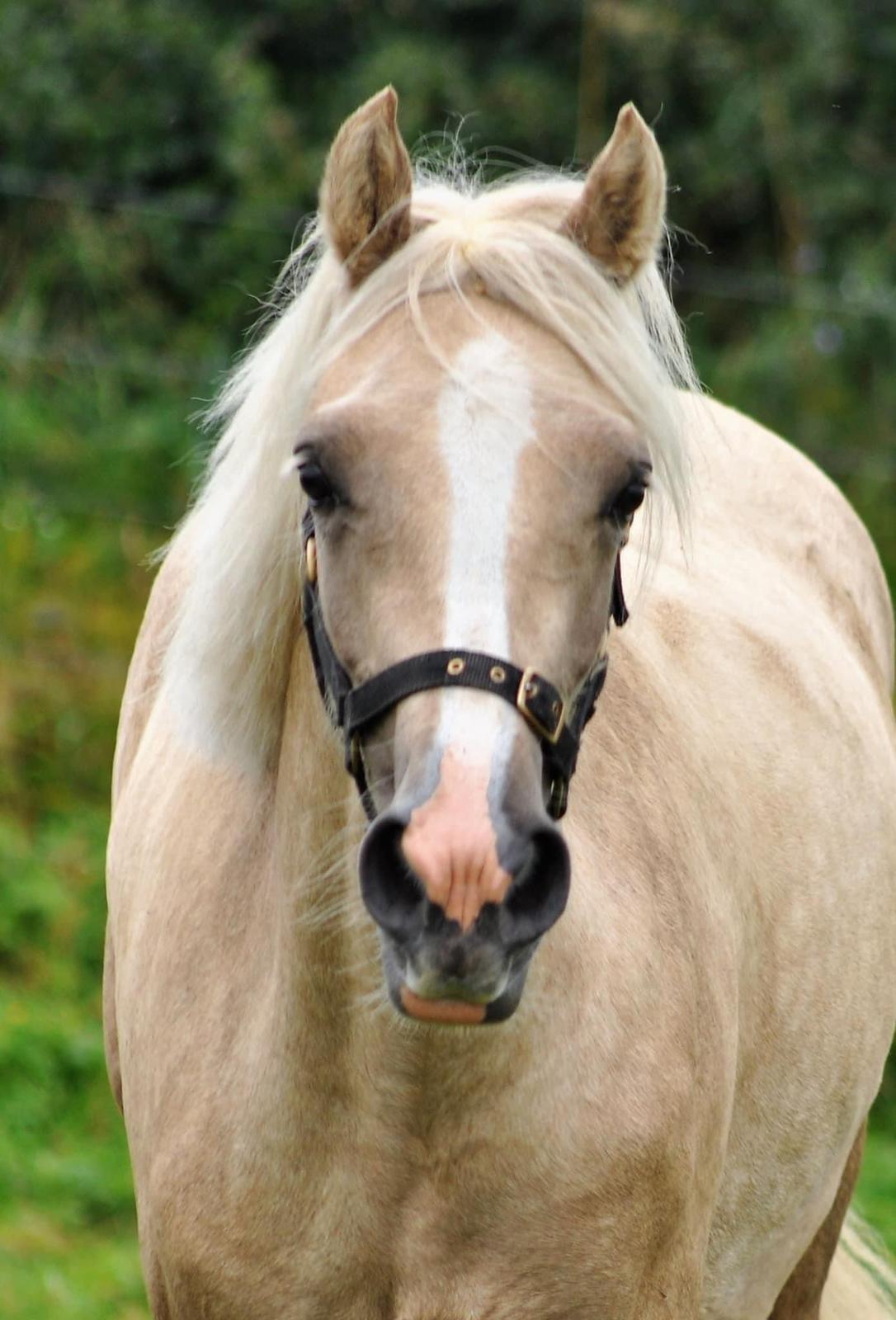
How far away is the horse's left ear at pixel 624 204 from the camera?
253 cm

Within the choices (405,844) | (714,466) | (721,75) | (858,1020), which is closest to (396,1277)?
(405,844)

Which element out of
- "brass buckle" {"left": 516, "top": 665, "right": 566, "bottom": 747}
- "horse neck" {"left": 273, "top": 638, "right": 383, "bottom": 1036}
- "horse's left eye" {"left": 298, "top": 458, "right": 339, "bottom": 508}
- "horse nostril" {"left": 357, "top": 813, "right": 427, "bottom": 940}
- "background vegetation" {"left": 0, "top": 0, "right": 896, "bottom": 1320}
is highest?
"horse's left eye" {"left": 298, "top": 458, "right": 339, "bottom": 508}

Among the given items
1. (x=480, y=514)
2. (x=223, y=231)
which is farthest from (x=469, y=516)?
(x=223, y=231)

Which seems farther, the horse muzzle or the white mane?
the white mane

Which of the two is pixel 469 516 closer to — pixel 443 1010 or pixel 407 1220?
pixel 443 1010

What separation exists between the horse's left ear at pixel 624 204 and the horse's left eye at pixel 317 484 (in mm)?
558

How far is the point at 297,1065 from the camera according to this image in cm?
263

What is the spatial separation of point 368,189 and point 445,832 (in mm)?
948

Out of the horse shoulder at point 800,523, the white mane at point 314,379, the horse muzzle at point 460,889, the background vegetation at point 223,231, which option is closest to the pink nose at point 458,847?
the horse muzzle at point 460,889

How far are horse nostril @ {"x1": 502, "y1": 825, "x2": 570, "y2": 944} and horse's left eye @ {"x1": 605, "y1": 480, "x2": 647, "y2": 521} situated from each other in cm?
47

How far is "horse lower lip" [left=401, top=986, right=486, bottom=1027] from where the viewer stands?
218 cm

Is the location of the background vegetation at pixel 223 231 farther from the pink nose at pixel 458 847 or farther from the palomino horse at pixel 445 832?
the pink nose at pixel 458 847

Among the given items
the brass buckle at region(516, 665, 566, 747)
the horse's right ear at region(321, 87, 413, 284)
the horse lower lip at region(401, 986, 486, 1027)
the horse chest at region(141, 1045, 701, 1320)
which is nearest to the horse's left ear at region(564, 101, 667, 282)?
the horse's right ear at region(321, 87, 413, 284)

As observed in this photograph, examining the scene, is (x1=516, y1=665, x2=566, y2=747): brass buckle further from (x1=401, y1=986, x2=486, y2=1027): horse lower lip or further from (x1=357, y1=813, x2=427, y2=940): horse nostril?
(x1=401, y1=986, x2=486, y2=1027): horse lower lip
